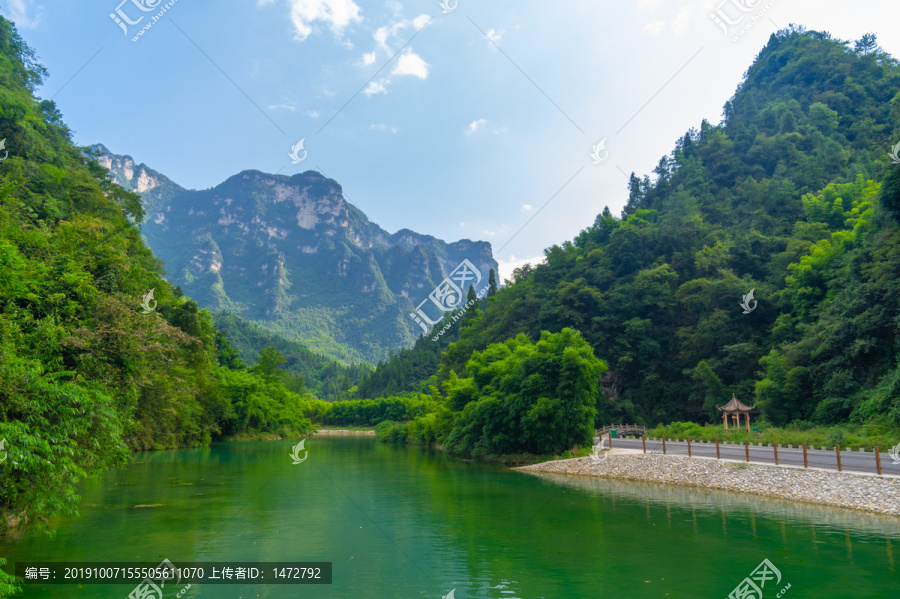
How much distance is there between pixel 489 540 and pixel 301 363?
502 ft

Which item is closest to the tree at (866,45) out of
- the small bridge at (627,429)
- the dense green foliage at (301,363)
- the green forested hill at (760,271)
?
the green forested hill at (760,271)

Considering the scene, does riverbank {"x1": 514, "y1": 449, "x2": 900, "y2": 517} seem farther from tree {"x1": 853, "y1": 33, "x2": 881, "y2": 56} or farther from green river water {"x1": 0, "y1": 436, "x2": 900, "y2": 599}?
tree {"x1": 853, "y1": 33, "x2": 881, "y2": 56}

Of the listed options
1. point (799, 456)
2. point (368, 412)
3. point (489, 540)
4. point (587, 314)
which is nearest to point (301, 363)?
point (368, 412)

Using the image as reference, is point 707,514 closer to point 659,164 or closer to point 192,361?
point 192,361

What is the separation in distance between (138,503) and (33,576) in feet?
31.5

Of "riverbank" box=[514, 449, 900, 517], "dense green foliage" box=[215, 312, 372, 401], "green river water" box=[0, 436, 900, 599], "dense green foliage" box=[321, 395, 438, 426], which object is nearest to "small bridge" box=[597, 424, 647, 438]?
"riverbank" box=[514, 449, 900, 517]

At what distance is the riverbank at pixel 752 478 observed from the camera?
16141 mm

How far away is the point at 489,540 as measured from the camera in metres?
14.3

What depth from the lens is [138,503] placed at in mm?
19344

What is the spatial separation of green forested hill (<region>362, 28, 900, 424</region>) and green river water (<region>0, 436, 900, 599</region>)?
53.9ft

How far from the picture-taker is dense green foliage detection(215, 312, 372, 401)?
481 ft

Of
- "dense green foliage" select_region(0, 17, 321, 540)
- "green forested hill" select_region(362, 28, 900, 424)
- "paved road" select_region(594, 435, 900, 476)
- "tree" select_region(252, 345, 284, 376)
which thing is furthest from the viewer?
"tree" select_region(252, 345, 284, 376)

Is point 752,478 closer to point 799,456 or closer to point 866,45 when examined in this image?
point 799,456

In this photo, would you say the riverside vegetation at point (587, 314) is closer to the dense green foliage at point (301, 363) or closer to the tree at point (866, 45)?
the tree at point (866, 45)
